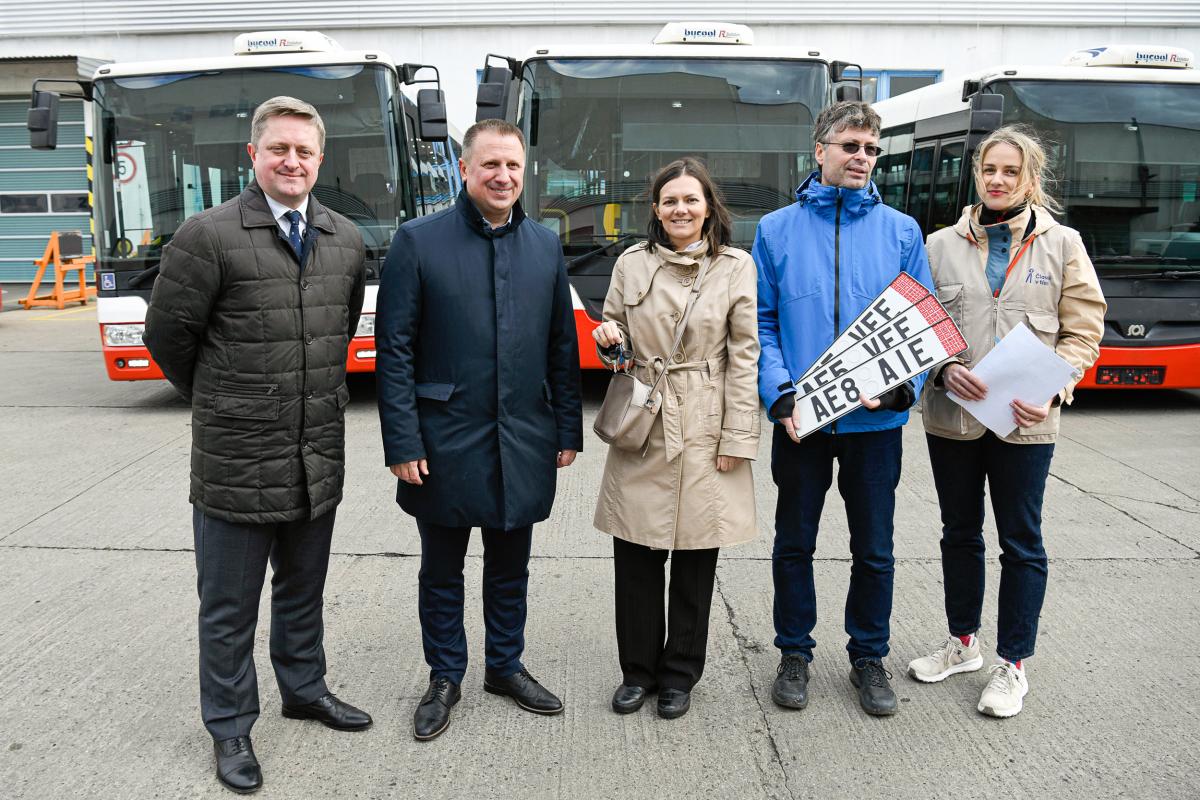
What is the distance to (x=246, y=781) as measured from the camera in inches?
115

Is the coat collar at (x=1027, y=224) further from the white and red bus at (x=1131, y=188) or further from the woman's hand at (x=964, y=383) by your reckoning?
the white and red bus at (x=1131, y=188)

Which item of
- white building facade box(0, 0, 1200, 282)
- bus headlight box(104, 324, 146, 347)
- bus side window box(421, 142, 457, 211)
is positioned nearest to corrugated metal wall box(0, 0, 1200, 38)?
white building facade box(0, 0, 1200, 282)

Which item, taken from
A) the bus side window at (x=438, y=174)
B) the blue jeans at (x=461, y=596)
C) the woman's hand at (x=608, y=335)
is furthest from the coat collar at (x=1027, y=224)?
the bus side window at (x=438, y=174)

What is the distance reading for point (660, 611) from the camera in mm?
3443

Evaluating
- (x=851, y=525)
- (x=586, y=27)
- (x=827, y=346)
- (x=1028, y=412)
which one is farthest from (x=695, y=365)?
(x=586, y=27)

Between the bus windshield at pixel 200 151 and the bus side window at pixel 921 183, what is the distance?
15.6ft

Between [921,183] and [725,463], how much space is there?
7.14 metres

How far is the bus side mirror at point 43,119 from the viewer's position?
8.07m

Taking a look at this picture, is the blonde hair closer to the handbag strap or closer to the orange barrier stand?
the handbag strap

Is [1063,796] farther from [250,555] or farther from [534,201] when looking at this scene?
[534,201]

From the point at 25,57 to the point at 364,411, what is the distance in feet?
46.6

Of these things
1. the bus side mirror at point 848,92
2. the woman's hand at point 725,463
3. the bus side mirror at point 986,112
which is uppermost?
the bus side mirror at point 848,92

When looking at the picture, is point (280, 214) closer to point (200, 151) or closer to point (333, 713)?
point (333, 713)

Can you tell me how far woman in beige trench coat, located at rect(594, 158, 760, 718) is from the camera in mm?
3219
